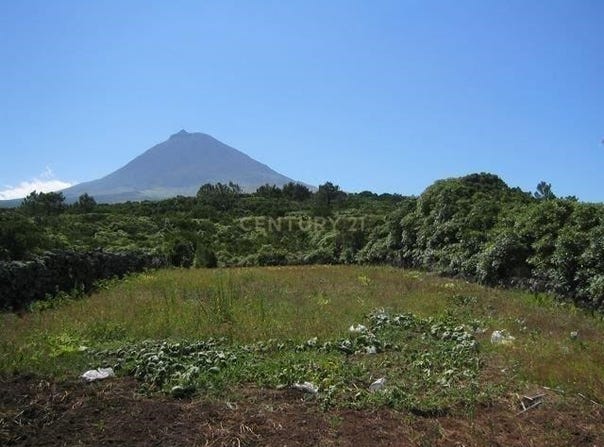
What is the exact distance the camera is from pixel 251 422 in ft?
16.0

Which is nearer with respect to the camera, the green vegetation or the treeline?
the green vegetation

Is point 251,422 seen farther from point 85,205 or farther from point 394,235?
point 85,205

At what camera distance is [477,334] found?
8.65m

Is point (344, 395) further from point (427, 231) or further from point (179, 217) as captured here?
point (179, 217)

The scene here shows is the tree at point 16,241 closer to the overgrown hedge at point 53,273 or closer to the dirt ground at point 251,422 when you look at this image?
the overgrown hedge at point 53,273

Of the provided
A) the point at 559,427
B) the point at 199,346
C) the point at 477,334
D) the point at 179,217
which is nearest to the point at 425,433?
the point at 559,427

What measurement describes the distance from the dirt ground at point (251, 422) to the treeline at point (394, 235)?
24.4 ft

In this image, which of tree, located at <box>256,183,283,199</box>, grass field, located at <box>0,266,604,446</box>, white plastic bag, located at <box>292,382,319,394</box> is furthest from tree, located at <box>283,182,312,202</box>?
white plastic bag, located at <box>292,382,319,394</box>

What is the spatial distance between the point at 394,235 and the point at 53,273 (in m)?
15.3

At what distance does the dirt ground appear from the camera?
4.59 meters

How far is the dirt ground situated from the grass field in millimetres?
213

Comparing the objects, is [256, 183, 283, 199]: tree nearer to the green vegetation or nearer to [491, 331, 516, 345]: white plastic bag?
the green vegetation

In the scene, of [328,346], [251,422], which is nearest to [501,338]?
[328,346]

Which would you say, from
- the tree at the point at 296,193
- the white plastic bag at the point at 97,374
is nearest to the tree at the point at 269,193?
the tree at the point at 296,193
